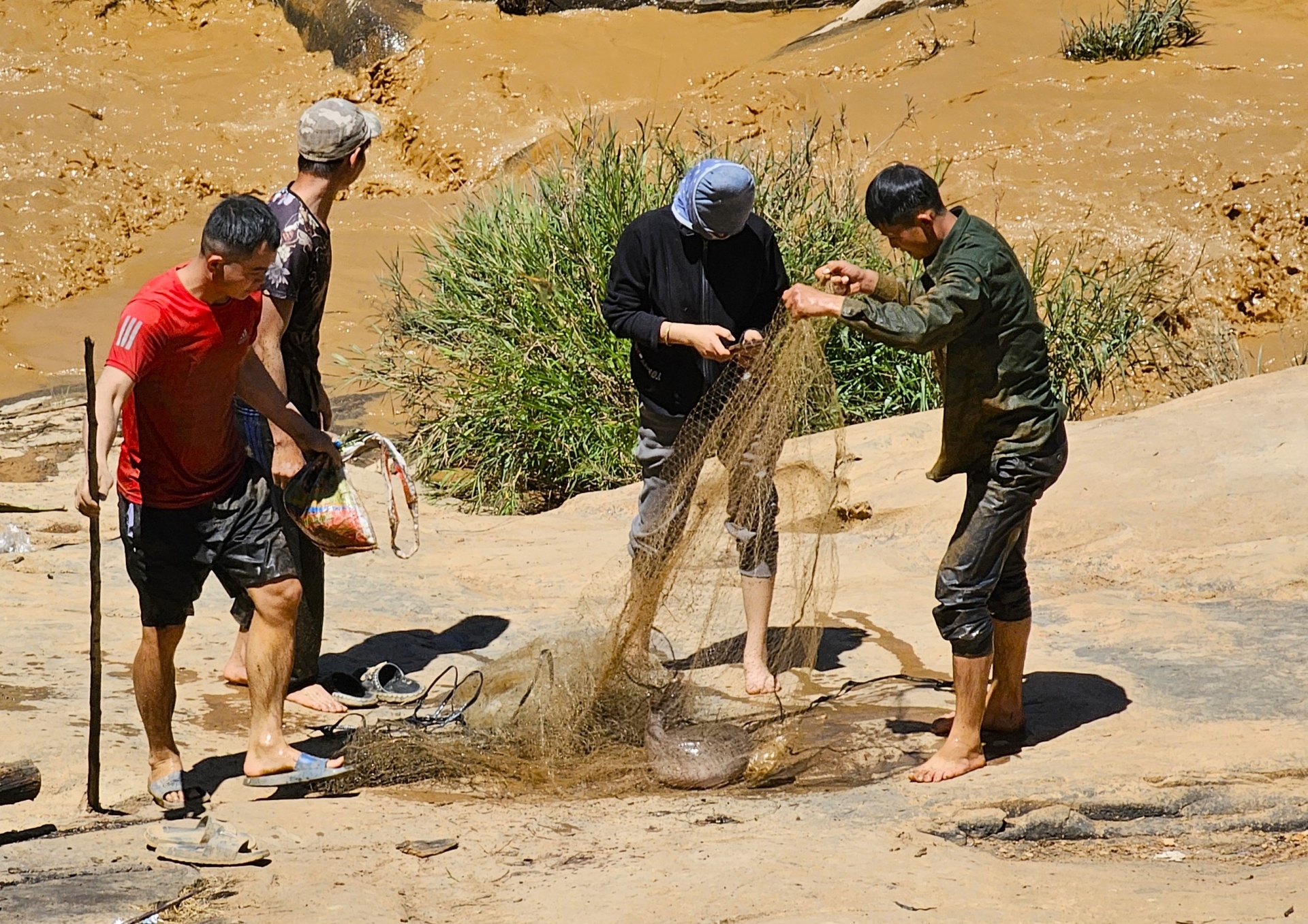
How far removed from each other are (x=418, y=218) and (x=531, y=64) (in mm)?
2543

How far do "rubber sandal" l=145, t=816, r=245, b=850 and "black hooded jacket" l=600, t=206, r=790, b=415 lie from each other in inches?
76.4

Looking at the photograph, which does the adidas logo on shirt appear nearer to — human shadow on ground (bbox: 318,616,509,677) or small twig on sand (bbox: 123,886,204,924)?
small twig on sand (bbox: 123,886,204,924)

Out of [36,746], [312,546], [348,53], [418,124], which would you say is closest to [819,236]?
[312,546]

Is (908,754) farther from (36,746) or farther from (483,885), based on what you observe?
(36,746)

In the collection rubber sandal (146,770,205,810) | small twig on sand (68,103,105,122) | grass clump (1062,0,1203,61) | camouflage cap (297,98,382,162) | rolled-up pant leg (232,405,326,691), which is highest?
grass clump (1062,0,1203,61)

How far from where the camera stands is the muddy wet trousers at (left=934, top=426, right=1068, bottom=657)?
4141 millimetres

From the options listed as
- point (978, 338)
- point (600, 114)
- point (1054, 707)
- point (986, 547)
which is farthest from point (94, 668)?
point (600, 114)

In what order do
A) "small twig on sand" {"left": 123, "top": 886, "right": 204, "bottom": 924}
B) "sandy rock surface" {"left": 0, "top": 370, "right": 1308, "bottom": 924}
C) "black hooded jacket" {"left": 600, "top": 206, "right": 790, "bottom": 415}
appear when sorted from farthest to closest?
"black hooded jacket" {"left": 600, "top": 206, "right": 790, "bottom": 415} → "sandy rock surface" {"left": 0, "top": 370, "right": 1308, "bottom": 924} → "small twig on sand" {"left": 123, "top": 886, "right": 204, "bottom": 924}

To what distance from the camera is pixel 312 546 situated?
4.99m

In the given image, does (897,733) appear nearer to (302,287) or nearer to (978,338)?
(978,338)

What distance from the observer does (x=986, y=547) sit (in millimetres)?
4145

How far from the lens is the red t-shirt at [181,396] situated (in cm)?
381

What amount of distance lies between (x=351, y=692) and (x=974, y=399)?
2.41 m

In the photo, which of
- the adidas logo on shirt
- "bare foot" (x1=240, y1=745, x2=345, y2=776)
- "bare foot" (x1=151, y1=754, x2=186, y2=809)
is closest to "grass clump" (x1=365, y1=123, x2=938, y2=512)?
"bare foot" (x1=240, y1=745, x2=345, y2=776)
